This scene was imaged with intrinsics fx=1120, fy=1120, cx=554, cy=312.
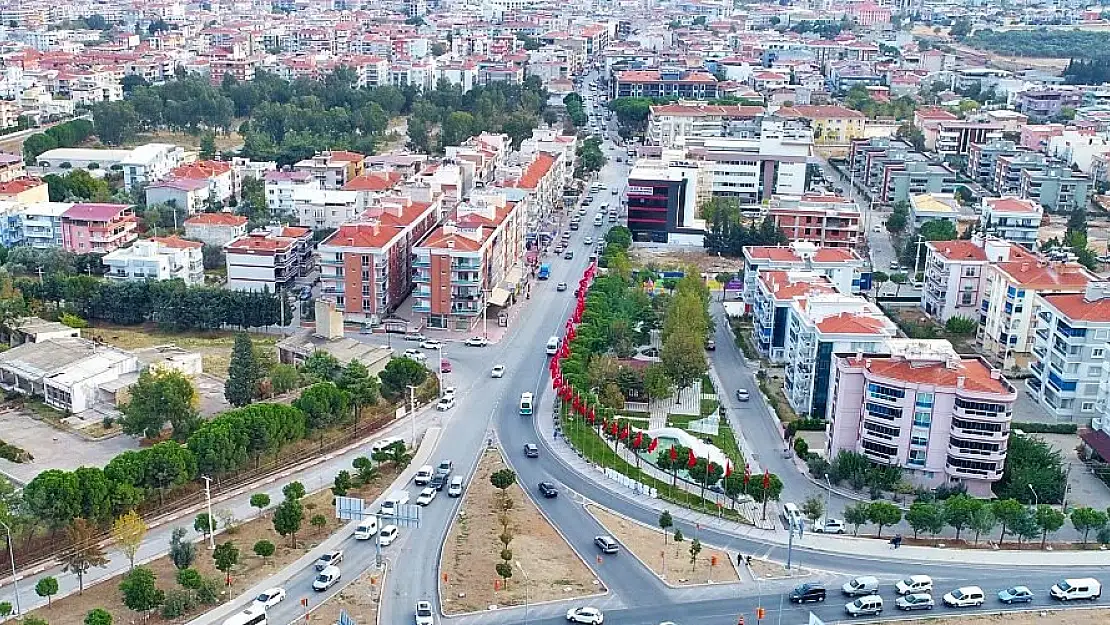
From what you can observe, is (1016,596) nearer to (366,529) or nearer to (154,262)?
(366,529)

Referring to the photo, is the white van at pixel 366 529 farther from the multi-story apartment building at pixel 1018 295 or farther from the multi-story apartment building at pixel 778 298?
the multi-story apartment building at pixel 1018 295

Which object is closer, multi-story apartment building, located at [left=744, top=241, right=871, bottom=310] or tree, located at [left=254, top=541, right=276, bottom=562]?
tree, located at [left=254, top=541, right=276, bottom=562]

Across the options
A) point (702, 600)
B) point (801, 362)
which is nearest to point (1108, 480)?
point (801, 362)

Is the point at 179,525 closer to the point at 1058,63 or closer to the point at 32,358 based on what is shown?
the point at 32,358

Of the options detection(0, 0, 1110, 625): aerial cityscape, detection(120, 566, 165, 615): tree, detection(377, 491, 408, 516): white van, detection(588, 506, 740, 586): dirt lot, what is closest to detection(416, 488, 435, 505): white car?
detection(0, 0, 1110, 625): aerial cityscape

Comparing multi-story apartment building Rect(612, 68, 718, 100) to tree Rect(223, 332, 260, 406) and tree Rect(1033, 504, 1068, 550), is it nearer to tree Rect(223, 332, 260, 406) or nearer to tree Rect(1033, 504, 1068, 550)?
tree Rect(223, 332, 260, 406)

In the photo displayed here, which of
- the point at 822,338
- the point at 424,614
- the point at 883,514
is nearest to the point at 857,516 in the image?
the point at 883,514
